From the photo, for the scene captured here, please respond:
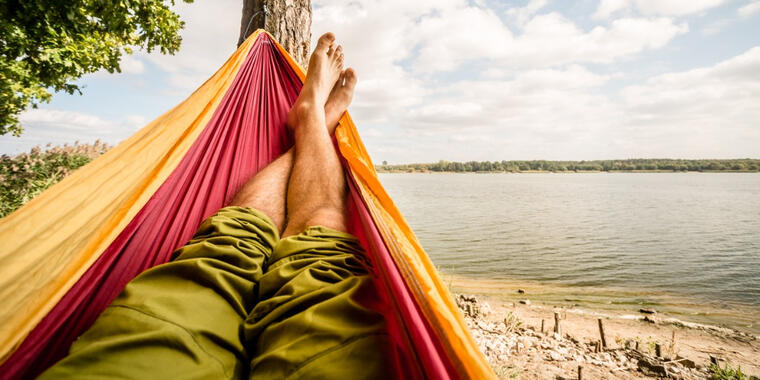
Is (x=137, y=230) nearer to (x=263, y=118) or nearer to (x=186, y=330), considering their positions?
(x=186, y=330)

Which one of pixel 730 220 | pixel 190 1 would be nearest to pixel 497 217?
pixel 730 220

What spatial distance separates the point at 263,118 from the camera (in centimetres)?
165

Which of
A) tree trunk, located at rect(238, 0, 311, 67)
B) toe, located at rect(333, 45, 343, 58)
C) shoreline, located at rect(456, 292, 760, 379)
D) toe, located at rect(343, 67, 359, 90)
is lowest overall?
shoreline, located at rect(456, 292, 760, 379)

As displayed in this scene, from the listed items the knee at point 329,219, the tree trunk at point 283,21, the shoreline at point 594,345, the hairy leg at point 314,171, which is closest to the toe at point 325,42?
the hairy leg at point 314,171

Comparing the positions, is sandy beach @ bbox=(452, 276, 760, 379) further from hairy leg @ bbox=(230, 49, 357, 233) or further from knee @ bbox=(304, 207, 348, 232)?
hairy leg @ bbox=(230, 49, 357, 233)

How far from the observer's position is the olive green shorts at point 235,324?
429 mm

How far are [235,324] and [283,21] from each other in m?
2.07

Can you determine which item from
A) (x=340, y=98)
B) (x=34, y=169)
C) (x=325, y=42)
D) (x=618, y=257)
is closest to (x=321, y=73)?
(x=340, y=98)

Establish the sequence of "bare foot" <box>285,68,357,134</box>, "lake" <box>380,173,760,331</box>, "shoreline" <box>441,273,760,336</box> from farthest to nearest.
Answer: "lake" <box>380,173,760,331</box>, "shoreline" <box>441,273,760,336</box>, "bare foot" <box>285,68,357,134</box>

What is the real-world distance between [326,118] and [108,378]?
1347 mm

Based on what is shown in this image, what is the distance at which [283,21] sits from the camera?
2055mm

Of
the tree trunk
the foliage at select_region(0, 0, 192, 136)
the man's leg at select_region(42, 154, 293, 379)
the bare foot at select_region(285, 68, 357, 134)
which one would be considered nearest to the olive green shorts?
the man's leg at select_region(42, 154, 293, 379)

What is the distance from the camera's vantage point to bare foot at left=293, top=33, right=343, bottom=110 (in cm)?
158

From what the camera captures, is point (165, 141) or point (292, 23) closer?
point (165, 141)
